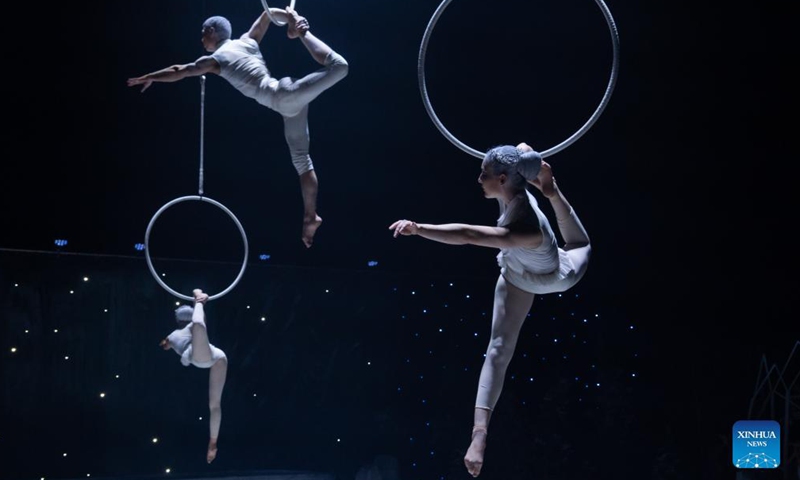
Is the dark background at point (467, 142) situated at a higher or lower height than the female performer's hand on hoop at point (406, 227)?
Answer: higher

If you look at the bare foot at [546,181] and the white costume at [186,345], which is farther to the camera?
the white costume at [186,345]

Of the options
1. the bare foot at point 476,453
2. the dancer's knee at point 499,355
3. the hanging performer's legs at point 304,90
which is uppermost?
the hanging performer's legs at point 304,90

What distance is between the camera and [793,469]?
322 inches

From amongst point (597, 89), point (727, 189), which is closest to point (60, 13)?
point (597, 89)

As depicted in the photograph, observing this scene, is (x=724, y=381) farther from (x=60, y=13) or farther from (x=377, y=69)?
(x=60, y=13)

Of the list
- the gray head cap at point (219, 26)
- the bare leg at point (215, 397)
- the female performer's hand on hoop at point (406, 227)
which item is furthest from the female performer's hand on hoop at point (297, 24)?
the bare leg at point (215, 397)

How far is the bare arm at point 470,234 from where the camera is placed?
399 cm

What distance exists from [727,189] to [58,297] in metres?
5.23

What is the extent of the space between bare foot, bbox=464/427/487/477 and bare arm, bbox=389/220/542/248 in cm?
82

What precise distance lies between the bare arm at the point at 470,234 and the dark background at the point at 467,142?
11.3 feet

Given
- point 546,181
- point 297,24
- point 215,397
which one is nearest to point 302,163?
point 297,24

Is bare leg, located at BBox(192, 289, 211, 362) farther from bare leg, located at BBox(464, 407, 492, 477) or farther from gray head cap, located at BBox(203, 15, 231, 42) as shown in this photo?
bare leg, located at BBox(464, 407, 492, 477)

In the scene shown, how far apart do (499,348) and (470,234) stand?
700mm

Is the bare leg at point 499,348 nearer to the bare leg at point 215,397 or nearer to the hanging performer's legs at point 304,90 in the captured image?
the hanging performer's legs at point 304,90
